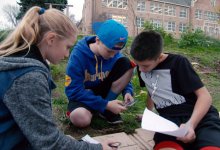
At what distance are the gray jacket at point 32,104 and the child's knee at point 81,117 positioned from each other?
3.38 feet

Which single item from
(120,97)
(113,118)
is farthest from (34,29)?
(120,97)

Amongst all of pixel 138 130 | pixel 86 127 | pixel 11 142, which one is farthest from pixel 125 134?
pixel 11 142

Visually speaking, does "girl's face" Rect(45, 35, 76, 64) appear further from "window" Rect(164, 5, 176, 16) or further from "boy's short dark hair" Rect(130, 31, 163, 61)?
"window" Rect(164, 5, 176, 16)

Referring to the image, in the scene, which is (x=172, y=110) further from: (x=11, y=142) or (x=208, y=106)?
(x=11, y=142)

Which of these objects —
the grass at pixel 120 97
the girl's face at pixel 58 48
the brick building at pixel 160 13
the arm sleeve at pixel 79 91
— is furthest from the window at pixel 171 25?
the girl's face at pixel 58 48

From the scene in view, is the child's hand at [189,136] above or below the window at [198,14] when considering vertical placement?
below

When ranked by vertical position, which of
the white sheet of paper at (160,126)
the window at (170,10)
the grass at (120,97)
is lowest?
the grass at (120,97)

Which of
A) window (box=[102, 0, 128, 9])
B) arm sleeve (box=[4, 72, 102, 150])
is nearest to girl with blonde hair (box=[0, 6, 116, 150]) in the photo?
arm sleeve (box=[4, 72, 102, 150])

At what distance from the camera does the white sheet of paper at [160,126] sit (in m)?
1.66

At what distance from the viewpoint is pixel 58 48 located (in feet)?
4.87

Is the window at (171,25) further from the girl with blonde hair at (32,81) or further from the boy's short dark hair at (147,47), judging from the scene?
the girl with blonde hair at (32,81)

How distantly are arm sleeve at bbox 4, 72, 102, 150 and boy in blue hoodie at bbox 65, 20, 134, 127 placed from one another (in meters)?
1.06

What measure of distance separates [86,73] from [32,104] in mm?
1302

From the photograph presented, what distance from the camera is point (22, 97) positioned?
123 cm
